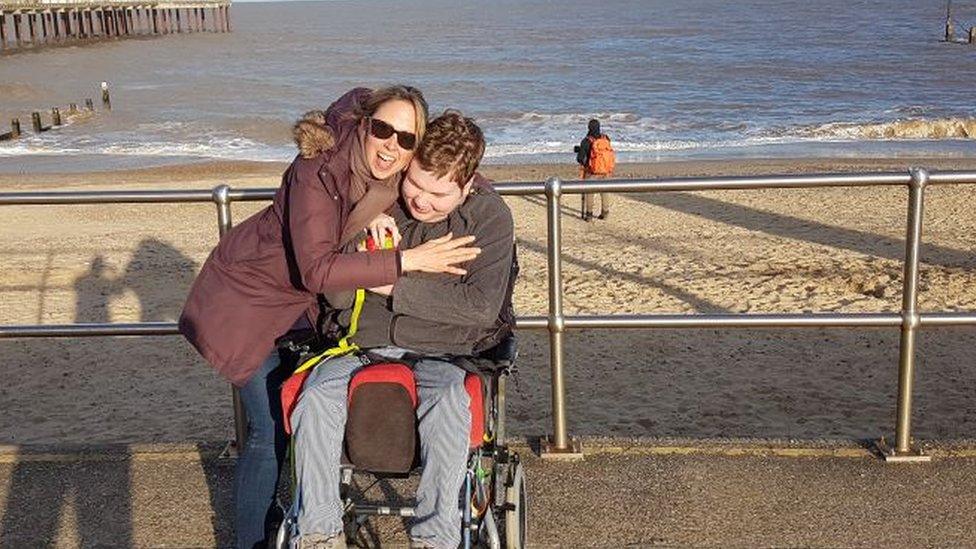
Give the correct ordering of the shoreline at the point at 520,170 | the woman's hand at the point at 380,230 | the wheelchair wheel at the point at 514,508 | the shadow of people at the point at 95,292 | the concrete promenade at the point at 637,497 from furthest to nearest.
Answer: the shoreline at the point at 520,170 < the shadow of people at the point at 95,292 < the concrete promenade at the point at 637,497 < the wheelchair wheel at the point at 514,508 < the woman's hand at the point at 380,230

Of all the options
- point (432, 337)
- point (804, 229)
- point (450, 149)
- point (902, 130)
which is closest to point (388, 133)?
point (450, 149)

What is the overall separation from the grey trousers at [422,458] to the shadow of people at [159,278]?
23.3ft

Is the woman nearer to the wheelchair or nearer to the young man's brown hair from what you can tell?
the young man's brown hair

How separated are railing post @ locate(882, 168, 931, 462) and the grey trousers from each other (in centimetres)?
199

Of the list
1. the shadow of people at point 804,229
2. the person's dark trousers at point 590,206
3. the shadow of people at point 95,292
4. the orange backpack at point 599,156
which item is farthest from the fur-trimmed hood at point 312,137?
the person's dark trousers at point 590,206

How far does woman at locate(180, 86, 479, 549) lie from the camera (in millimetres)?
3193

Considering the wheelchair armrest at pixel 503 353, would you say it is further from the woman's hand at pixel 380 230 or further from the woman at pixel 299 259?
the woman's hand at pixel 380 230

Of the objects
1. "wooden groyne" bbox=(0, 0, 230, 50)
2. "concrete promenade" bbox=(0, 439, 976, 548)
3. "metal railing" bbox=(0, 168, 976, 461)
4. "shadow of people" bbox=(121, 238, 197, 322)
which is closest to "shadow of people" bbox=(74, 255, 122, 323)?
"shadow of people" bbox=(121, 238, 197, 322)

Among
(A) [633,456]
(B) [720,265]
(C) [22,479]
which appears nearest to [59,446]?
(C) [22,479]

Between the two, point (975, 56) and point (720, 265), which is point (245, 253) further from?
point (975, 56)

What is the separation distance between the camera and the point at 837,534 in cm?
380

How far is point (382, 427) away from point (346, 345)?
0.34 m

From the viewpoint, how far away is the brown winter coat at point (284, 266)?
3188 millimetres

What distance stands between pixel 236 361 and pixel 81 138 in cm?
3185
